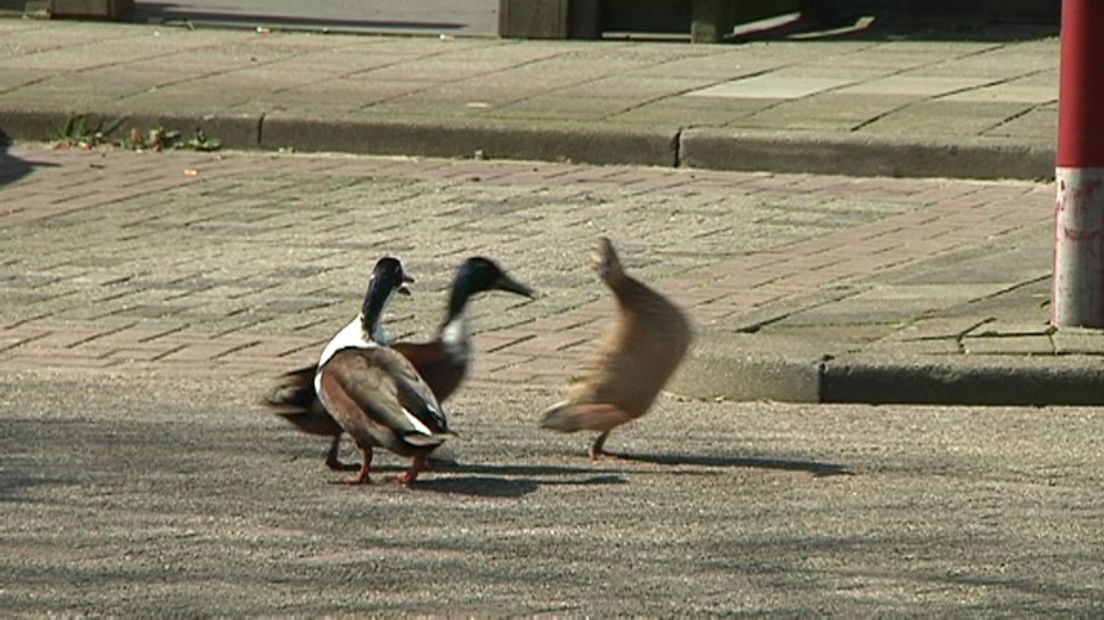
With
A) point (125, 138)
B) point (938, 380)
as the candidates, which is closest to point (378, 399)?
point (938, 380)

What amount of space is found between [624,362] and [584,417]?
19cm

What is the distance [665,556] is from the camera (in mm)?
5777

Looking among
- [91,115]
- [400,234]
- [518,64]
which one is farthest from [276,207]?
[518,64]

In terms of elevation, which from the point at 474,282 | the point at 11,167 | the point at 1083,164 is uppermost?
the point at 1083,164

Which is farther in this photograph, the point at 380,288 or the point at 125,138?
the point at 125,138

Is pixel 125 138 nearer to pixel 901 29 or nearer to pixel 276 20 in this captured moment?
pixel 276 20

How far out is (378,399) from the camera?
631 cm

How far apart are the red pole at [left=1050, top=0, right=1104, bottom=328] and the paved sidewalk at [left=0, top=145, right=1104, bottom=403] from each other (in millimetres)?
238

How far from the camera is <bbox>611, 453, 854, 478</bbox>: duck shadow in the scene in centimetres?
678

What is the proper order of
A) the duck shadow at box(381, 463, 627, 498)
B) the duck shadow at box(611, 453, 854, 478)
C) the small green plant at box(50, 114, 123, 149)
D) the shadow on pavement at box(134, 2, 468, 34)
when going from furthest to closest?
1. the shadow on pavement at box(134, 2, 468, 34)
2. the small green plant at box(50, 114, 123, 149)
3. the duck shadow at box(611, 453, 854, 478)
4. the duck shadow at box(381, 463, 627, 498)

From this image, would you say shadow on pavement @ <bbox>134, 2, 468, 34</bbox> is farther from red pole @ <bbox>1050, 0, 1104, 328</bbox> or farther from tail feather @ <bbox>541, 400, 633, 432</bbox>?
tail feather @ <bbox>541, 400, 633, 432</bbox>

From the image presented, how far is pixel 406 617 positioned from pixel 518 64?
35.2 feet

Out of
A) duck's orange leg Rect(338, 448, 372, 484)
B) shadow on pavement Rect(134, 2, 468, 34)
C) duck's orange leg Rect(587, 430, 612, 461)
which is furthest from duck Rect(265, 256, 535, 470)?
shadow on pavement Rect(134, 2, 468, 34)

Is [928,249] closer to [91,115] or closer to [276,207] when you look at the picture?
[276,207]
